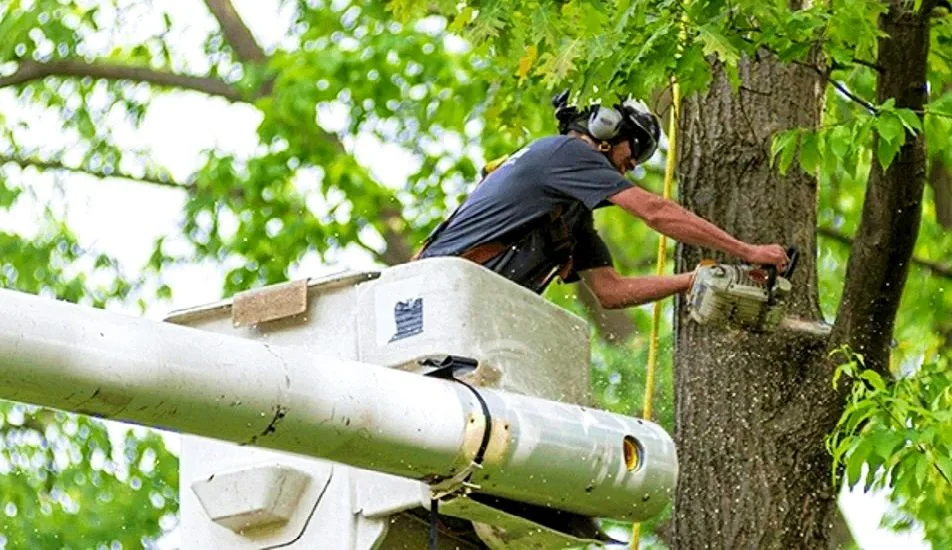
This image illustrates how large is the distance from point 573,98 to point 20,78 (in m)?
7.76

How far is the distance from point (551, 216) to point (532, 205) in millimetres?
83

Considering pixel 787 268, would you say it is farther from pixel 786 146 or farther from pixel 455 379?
pixel 455 379

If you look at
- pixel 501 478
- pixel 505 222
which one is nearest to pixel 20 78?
pixel 505 222

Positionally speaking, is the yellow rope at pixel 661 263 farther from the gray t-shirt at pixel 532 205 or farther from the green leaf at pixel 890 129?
the green leaf at pixel 890 129

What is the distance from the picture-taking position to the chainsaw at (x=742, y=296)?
695cm

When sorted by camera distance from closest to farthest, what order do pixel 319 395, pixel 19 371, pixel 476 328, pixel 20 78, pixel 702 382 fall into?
pixel 19 371 → pixel 319 395 → pixel 476 328 → pixel 702 382 → pixel 20 78

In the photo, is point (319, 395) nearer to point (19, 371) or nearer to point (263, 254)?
point (19, 371)

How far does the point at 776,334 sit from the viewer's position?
703 cm

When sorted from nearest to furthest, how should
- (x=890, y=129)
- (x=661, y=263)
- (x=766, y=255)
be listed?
(x=890, y=129), (x=766, y=255), (x=661, y=263)

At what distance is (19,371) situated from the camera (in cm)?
462

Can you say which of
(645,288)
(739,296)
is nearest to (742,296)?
(739,296)

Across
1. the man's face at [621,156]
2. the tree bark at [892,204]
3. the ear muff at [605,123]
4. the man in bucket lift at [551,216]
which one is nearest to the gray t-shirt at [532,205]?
the man in bucket lift at [551,216]

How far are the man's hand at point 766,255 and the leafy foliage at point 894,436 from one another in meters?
0.42

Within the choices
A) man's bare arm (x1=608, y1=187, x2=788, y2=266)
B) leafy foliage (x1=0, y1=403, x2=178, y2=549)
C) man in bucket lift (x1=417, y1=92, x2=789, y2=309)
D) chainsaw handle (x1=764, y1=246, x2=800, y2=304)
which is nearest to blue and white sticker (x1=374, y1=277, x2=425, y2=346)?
man in bucket lift (x1=417, y1=92, x2=789, y2=309)
